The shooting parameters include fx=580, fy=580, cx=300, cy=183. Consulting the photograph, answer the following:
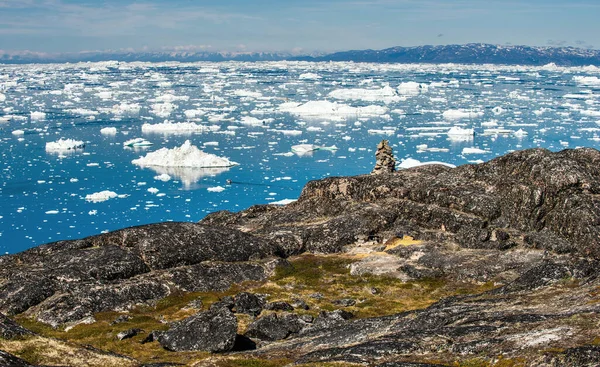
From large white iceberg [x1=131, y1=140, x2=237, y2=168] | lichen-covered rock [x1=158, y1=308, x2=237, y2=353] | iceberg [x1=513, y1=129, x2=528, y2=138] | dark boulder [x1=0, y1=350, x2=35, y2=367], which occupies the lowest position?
large white iceberg [x1=131, y1=140, x2=237, y2=168]

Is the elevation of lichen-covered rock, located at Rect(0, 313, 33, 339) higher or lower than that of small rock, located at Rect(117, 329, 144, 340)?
higher

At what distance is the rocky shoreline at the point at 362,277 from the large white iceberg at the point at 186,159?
55.5 metres

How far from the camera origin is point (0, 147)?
396 feet

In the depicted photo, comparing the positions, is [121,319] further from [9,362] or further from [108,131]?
[108,131]

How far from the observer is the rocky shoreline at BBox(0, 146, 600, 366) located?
19.5 meters

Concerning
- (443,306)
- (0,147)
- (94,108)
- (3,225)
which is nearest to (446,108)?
(94,108)

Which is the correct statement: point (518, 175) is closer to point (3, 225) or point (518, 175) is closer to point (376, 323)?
point (376, 323)

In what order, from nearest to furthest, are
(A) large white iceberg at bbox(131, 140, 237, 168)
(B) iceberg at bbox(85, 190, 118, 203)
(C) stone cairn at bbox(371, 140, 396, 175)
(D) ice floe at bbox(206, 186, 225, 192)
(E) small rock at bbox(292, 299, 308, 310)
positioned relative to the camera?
(E) small rock at bbox(292, 299, 308, 310), (C) stone cairn at bbox(371, 140, 396, 175), (B) iceberg at bbox(85, 190, 118, 203), (D) ice floe at bbox(206, 186, 225, 192), (A) large white iceberg at bbox(131, 140, 237, 168)

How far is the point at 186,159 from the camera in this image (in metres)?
105

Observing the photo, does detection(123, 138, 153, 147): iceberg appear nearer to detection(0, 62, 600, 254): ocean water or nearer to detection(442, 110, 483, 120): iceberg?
detection(0, 62, 600, 254): ocean water

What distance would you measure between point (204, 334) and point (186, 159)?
82.6 m

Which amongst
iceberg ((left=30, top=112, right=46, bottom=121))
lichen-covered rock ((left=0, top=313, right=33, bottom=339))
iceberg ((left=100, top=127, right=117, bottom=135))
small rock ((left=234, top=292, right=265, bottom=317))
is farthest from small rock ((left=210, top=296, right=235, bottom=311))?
iceberg ((left=30, top=112, right=46, bottom=121))

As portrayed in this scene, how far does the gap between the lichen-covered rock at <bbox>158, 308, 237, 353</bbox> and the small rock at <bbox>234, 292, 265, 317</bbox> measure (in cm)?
556

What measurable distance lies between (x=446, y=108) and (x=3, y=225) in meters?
141
